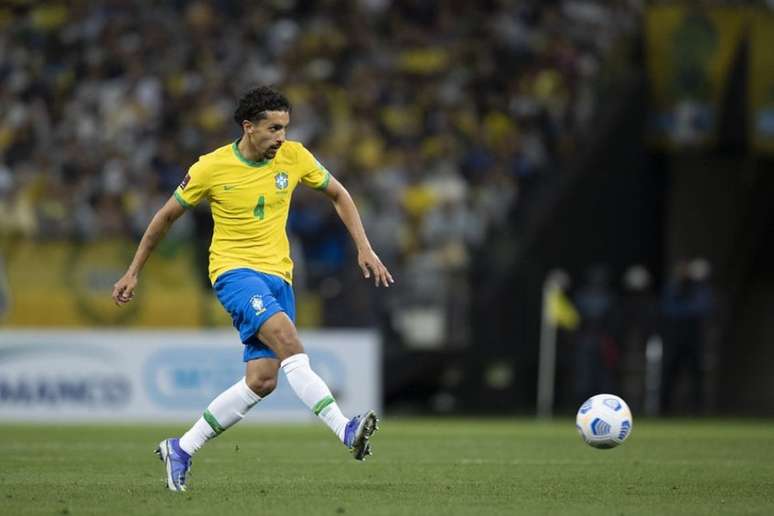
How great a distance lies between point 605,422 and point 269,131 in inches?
125

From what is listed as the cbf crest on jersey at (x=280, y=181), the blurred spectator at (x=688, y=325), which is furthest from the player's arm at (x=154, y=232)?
the blurred spectator at (x=688, y=325)

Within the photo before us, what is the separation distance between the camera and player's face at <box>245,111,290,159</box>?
9695 millimetres

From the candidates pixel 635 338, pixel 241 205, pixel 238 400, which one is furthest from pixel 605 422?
pixel 635 338

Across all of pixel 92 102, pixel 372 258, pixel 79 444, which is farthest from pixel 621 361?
pixel 372 258

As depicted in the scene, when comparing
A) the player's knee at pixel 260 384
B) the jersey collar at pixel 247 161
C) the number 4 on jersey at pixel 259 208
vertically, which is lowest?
the player's knee at pixel 260 384

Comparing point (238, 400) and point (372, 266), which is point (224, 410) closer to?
point (238, 400)

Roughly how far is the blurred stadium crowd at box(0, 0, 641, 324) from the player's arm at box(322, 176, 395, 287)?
10724 mm

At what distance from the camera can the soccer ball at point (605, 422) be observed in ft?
35.9

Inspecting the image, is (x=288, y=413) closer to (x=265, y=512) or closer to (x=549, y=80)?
(x=549, y=80)

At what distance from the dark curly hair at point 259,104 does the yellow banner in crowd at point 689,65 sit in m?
15.9

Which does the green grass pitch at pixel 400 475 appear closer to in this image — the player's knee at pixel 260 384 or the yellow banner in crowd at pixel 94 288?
the player's knee at pixel 260 384

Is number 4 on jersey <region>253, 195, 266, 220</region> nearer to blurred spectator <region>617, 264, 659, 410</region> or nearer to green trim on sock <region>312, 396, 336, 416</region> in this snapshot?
green trim on sock <region>312, 396, 336, 416</region>

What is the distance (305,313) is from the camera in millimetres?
21172

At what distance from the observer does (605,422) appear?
11.0 metres
